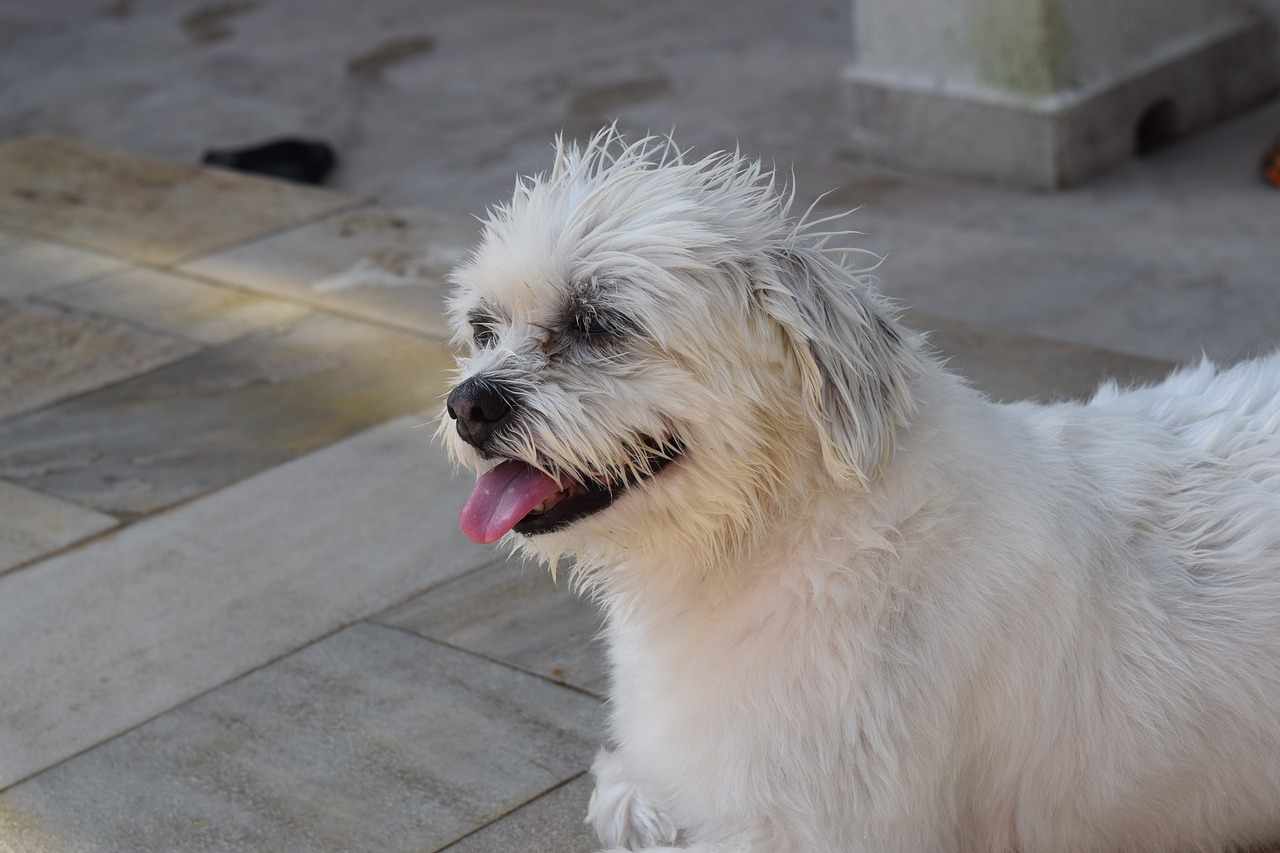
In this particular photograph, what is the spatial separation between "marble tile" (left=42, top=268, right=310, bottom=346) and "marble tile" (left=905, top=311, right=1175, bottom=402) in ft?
9.05

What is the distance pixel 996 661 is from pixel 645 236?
96 cm

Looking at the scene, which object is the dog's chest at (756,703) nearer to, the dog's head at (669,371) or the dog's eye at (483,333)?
the dog's head at (669,371)

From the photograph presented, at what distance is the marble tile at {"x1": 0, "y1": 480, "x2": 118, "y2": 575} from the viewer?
502 cm

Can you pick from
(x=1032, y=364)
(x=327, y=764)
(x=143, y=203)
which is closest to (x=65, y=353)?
(x=143, y=203)

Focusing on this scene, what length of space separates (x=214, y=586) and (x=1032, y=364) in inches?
114

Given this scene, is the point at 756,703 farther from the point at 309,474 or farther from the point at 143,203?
the point at 143,203

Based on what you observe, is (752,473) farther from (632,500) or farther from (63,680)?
(63,680)

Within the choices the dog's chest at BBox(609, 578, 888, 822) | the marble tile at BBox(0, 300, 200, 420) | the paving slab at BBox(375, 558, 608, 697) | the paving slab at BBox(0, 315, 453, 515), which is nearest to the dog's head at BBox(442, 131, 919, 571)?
the dog's chest at BBox(609, 578, 888, 822)

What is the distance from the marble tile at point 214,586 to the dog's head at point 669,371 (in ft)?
5.93

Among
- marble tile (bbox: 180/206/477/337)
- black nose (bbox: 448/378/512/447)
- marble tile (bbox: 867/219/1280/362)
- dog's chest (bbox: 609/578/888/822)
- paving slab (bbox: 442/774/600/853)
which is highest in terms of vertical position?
black nose (bbox: 448/378/512/447)

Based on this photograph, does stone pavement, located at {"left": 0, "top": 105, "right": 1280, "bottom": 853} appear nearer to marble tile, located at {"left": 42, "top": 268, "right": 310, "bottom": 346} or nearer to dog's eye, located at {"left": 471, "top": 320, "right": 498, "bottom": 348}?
marble tile, located at {"left": 42, "top": 268, "right": 310, "bottom": 346}

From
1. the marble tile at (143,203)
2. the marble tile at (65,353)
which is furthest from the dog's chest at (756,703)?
the marble tile at (143,203)

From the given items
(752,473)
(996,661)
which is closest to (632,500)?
(752,473)

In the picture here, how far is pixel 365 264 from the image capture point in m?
7.23
